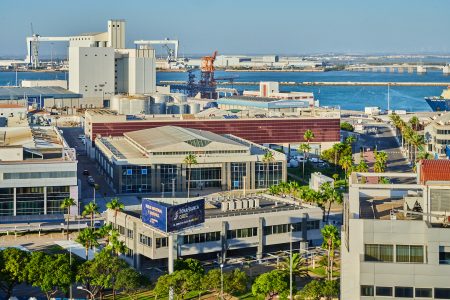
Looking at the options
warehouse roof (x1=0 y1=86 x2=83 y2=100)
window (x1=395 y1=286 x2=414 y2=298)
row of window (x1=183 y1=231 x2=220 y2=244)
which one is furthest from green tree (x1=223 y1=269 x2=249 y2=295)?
warehouse roof (x1=0 y1=86 x2=83 y2=100)

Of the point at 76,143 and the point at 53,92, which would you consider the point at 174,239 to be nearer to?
the point at 76,143

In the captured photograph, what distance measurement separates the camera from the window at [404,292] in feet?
73.4

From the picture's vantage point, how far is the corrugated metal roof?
24.4 m

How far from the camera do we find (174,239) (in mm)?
37219

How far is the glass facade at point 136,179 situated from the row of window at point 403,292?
37.0m

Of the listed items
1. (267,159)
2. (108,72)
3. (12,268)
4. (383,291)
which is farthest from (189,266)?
(108,72)

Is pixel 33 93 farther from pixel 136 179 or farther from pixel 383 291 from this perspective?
pixel 383 291

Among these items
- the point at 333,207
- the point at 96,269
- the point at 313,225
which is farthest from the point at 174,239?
the point at 333,207

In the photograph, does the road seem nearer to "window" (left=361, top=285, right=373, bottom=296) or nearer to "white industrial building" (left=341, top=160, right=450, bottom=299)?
"white industrial building" (left=341, top=160, right=450, bottom=299)

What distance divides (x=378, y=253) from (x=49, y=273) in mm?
14459

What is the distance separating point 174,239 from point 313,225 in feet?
28.5

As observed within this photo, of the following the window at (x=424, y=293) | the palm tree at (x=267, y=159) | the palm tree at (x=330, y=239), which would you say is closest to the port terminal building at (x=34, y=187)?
the palm tree at (x=267, y=159)

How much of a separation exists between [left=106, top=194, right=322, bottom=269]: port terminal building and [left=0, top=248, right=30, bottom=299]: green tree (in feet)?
17.9

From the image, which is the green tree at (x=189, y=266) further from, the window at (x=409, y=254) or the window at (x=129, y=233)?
the window at (x=409, y=254)
